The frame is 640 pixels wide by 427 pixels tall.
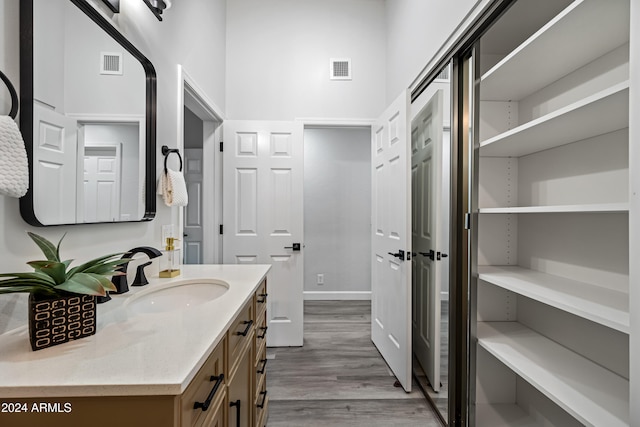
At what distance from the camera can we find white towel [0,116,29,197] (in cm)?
71

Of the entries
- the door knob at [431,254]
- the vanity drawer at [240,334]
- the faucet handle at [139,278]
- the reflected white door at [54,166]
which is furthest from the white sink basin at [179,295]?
the door knob at [431,254]

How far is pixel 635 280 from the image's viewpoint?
2.23 feet

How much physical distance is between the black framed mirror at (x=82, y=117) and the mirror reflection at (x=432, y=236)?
1.60 meters

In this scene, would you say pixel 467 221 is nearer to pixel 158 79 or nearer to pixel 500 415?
pixel 500 415

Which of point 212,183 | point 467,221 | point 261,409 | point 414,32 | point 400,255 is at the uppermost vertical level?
point 414,32

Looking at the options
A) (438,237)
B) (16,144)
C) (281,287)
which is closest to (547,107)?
(438,237)

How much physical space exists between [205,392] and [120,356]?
23 centimetres

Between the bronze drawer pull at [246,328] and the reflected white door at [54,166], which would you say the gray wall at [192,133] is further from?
the bronze drawer pull at [246,328]

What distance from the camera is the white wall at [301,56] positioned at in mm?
2803

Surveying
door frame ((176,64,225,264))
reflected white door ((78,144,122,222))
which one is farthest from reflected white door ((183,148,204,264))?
reflected white door ((78,144,122,222))

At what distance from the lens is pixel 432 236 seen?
2.00 metres

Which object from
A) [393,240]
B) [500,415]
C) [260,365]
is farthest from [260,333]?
[500,415]

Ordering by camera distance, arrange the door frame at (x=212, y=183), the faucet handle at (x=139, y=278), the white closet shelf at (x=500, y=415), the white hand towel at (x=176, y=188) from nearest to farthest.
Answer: the faucet handle at (x=139, y=278) → the white closet shelf at (x=500, y=415) → the white hand towel at (x=176, y=188) → the door frame at (x=212, y=183)

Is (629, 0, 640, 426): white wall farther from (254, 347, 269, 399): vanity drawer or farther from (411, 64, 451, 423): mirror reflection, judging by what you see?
(254, 347, 269, 399): vanity drawer
